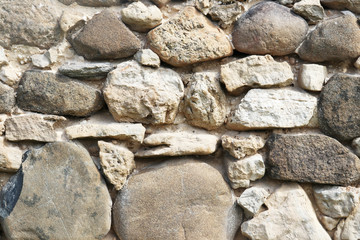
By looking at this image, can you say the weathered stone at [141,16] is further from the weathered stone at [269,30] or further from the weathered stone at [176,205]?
the weathered stone at [176,205]

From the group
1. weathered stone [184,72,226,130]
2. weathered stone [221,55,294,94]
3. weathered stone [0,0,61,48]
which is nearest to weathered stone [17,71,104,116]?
weathered stone [0,0,61,48]

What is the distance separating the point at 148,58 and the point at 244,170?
589 millimetres

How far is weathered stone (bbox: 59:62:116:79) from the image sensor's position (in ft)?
4.47

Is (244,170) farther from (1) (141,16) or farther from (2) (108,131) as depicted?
(1) (141,16)

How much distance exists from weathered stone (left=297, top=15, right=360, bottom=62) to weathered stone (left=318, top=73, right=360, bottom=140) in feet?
0.33

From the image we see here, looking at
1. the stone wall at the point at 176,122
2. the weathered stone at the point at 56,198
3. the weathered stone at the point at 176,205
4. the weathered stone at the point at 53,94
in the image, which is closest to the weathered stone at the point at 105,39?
the stone wall at the point at 176,122

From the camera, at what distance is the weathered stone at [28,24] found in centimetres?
137

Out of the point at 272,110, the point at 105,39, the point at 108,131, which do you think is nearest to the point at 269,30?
the point at 272,110

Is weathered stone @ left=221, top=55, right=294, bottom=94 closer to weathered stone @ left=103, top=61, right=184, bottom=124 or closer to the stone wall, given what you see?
the stone wall

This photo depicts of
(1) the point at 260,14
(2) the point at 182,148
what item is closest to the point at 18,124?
(2) the point at 182,148

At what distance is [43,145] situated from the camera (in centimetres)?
136

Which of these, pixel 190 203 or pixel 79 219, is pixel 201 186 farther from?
pixel 79 219

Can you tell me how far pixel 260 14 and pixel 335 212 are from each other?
2.81 feet

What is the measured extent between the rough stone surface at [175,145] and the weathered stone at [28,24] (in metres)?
0.57
